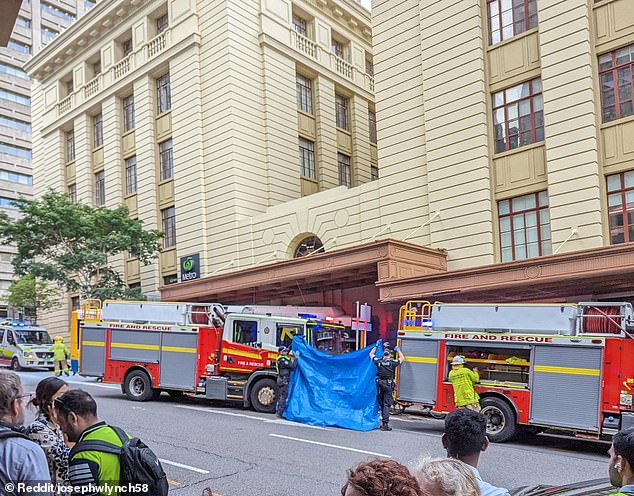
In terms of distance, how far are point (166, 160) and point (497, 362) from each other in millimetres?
22809

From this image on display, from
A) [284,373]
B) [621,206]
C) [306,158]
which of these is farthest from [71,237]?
[621,206]

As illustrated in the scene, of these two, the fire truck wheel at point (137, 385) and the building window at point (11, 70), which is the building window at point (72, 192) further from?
the building window at point (11, 70)

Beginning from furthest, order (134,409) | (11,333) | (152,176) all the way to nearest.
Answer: (152,176), (11,333), (134,409)

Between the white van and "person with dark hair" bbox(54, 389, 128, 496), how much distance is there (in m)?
26.8

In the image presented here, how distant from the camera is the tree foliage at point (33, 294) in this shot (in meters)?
36.6

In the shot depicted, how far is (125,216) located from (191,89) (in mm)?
6435

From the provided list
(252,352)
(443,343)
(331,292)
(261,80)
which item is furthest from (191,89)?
(443,343)

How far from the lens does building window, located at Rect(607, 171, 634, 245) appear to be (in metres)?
17.6

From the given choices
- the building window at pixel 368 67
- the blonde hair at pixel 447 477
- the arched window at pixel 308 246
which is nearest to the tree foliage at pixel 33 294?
the arched window at pixel 308 246

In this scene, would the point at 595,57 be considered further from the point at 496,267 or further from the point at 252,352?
the point at 252,352

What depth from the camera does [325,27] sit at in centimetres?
3434

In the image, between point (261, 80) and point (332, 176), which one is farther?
point (332, 176)

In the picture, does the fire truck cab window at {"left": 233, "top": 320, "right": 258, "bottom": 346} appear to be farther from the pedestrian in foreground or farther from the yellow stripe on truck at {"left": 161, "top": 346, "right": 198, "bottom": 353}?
the pedestrian in foreground

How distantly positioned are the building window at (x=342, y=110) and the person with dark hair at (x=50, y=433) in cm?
3064
